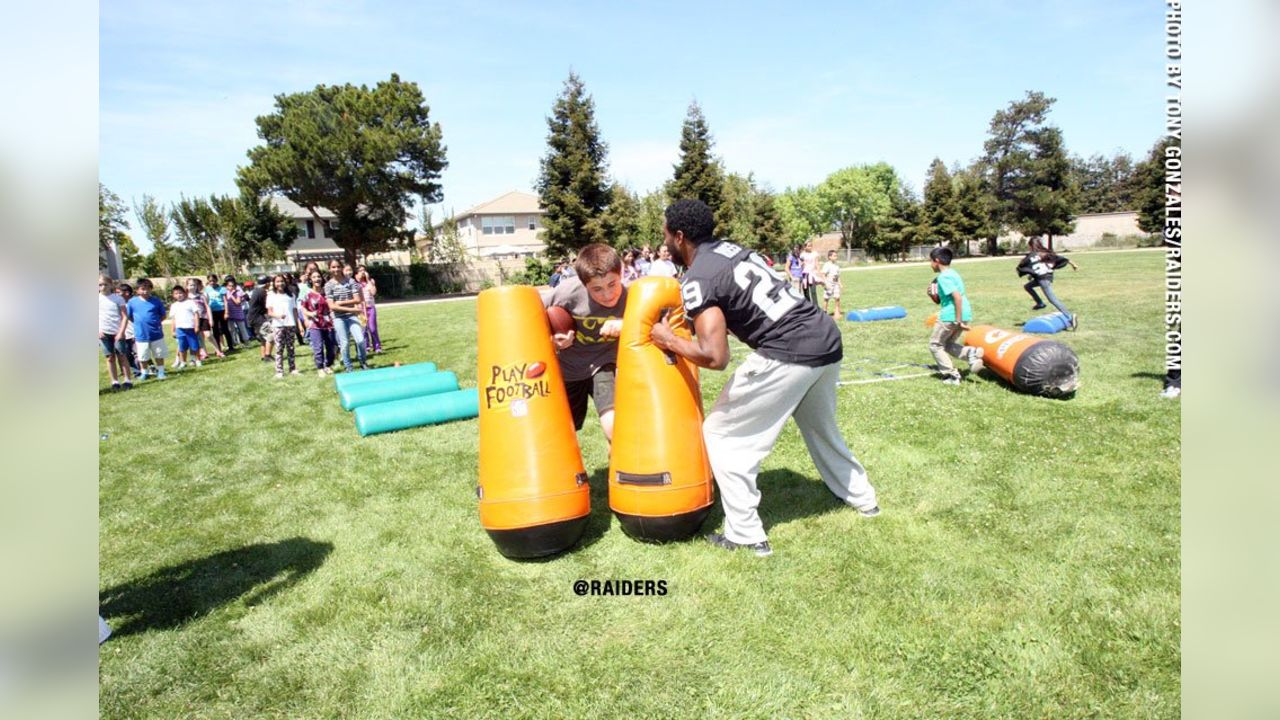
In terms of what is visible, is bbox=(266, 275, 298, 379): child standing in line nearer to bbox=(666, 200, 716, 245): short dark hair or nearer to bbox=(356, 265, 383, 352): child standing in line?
bbox=(356, 265, 383, 352): child standing in line

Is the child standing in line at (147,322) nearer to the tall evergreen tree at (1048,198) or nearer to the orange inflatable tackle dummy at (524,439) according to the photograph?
the orange inflatable tackle dummy at (524,439)

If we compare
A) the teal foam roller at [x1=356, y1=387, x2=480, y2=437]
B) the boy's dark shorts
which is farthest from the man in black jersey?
the teal foam roller at [x1=356, y1=387, x2=480, y2=437]

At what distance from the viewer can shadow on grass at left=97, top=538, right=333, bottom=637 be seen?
14.1ft

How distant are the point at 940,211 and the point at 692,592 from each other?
66.3 meters

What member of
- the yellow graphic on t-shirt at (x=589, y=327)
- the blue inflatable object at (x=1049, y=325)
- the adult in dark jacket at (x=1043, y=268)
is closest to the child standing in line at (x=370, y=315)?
the yellow graphic on t-shirt at (x=589, y=327)

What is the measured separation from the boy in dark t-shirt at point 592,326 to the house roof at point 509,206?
6815 centimetres

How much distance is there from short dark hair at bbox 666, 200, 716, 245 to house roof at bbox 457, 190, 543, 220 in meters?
69.0

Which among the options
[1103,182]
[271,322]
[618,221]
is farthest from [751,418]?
[1103,182]

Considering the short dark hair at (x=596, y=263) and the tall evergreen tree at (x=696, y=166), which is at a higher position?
the tall evergreen tree at (x=696, y=166)

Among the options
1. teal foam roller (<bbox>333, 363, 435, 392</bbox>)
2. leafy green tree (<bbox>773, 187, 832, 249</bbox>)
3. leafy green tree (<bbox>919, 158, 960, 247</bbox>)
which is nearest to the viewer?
teal foam roller (<bbox>333, 363, 435, 392</bbox>)

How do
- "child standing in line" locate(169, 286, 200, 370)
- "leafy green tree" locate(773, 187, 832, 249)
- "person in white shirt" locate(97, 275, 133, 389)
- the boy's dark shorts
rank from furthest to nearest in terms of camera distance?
1. "leafy green tree" locate(773, 187, 832, 249)
2. "child standing in line" locate(169, 286, 200, 370)
3. "person in white shirt" locate(97, 275, 133, 389)
4. the boy's dark shorts

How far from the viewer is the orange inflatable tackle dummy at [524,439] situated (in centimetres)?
459

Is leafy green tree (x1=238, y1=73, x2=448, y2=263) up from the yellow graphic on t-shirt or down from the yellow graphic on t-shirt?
up
